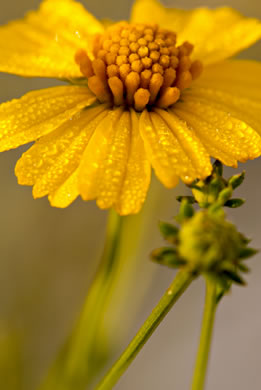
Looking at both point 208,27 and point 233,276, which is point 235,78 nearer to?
point 208,27

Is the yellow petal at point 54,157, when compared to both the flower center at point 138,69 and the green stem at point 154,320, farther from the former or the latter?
the green stem at point 154,320

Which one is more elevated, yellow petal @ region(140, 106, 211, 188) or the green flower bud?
yellow petal @ region(140, 106, 211, 188)

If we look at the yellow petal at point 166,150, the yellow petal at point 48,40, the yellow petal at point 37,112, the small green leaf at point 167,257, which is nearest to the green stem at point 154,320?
the small green leaf at point 167,257

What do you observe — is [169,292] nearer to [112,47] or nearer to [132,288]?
[112,47]

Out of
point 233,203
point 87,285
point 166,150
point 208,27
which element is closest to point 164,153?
point 166,150

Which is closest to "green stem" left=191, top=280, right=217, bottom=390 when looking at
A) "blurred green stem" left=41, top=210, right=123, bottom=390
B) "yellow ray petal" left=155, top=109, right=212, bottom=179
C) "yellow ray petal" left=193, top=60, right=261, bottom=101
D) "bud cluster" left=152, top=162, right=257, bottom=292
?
"bud cluster" left=152, top=162, right=257, bottom=292

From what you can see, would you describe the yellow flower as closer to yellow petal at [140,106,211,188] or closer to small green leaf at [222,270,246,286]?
yellow petal at [140,106,211,188]
